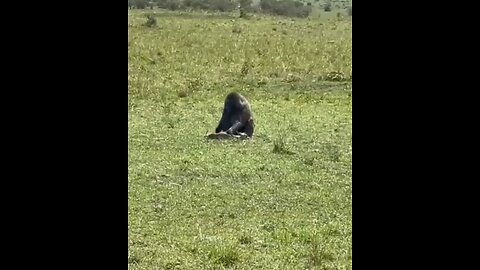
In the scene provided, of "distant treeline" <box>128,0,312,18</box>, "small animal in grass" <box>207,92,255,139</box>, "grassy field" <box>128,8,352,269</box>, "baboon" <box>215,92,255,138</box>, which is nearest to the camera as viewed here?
"grassy field" <box>128,8,352,269</box>

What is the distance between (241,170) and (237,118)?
226 cm

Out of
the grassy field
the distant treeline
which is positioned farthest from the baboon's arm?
the distant treeline

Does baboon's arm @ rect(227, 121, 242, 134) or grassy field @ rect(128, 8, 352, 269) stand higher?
baboon's arm @ rect(227, 121, 242, 134)

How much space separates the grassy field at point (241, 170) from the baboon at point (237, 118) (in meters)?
0.24

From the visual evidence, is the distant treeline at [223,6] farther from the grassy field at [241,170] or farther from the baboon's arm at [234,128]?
the baboon's arm at [234,128]

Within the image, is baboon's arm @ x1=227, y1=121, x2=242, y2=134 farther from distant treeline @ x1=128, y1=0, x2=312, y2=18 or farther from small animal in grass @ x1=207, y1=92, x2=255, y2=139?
distant treeline @ x1=128, y1=0, x2=312, y2=18

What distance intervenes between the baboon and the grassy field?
235 mm

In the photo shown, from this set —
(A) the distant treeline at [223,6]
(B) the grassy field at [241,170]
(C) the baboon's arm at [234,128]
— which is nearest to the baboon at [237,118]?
(C) the baboon's arm at [234,128]

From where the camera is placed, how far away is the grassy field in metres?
5.70

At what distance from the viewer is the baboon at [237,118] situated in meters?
10.8
